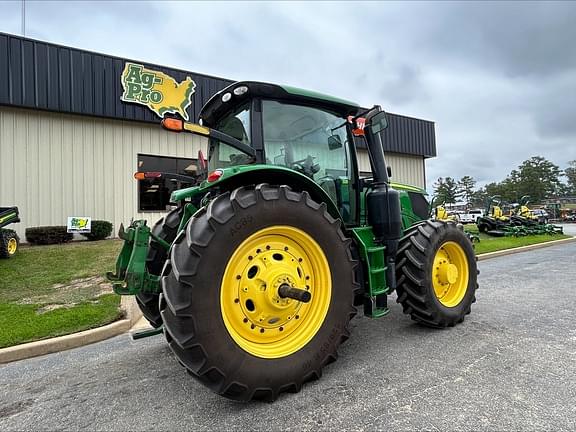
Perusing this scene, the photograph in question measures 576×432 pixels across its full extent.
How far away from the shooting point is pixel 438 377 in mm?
2766

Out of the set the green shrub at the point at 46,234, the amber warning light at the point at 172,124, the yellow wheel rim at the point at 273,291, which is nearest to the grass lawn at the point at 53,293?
the green shrub at the point at 46,234

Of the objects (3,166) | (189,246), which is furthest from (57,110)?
(189,246)

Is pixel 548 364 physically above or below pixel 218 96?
below

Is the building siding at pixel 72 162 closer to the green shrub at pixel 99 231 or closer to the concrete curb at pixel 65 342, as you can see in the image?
the green shrub at pixel 99 231

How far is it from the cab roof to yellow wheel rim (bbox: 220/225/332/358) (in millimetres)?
1325

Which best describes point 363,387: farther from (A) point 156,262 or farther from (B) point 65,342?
(B) point 65,342

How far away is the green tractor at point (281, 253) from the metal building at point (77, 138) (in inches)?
385

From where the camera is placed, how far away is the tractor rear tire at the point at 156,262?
3477 mm

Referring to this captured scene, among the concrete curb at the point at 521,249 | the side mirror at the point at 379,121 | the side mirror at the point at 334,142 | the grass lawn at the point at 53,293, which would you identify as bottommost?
the concrete curb at the point at 521,249

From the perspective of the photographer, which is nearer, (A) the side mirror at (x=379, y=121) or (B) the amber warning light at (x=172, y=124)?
(B) the amber warning light at (x=172, y=124)

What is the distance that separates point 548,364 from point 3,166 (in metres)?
13.7

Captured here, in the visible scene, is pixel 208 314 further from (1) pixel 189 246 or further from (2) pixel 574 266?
(2) pixel 574 266

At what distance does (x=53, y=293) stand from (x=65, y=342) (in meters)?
2.36

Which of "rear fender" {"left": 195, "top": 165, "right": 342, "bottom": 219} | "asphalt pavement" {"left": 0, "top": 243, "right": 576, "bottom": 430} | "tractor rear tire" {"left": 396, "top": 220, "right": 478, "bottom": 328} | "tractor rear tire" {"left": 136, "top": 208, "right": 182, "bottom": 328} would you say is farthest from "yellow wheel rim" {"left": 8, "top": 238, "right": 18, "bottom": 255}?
"tractor rear tire" {"left": 396, "top": 220, "right": 478, "bottom": 328}
